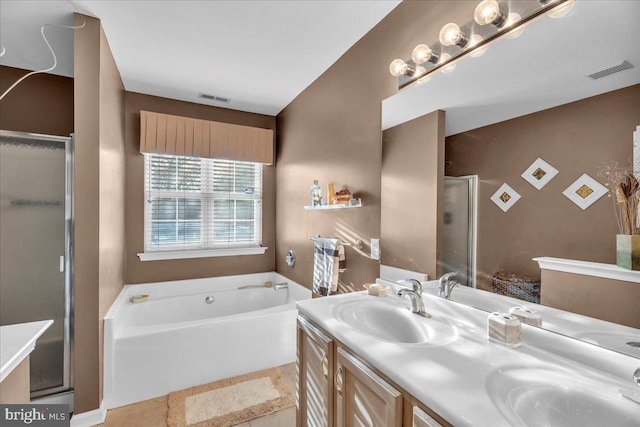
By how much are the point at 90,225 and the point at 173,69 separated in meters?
1.53

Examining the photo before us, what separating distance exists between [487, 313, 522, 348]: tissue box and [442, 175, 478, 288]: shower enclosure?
26 centimetres

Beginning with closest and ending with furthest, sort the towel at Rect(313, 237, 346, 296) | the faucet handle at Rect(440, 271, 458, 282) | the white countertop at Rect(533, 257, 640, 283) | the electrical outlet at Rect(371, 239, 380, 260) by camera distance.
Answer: the white countertop at Rect(533, 257, 640, 283)
the faucet handle at Rect(440, 271, 458, 282)
the electrical outlet at Rect(371, 239, 380, 260)
the towel at Rect(313, 237, 346, 296)

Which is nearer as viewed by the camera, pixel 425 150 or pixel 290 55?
pixel 425 150

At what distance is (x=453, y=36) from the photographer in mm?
1374

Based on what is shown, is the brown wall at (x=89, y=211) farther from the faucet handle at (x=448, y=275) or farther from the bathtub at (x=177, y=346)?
the faucet handle at (x=448, y=275)

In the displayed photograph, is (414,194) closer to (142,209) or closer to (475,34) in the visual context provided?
(475,34)

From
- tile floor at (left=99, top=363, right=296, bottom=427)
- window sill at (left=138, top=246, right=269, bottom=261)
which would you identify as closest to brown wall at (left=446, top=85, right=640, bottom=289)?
tile floor at (left=99, top=363, right=296, bottom=427)

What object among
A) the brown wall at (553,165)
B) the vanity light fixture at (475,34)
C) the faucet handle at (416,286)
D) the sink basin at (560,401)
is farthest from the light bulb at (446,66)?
the sink basin at (560,401)

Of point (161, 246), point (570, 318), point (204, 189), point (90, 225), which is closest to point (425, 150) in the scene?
point (570, 318)

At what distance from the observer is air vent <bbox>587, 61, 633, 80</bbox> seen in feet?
2.84

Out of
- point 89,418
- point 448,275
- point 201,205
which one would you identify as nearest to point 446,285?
point 448,275

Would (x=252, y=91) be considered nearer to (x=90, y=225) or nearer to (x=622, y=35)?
(x=90, y=225)

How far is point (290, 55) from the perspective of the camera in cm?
237

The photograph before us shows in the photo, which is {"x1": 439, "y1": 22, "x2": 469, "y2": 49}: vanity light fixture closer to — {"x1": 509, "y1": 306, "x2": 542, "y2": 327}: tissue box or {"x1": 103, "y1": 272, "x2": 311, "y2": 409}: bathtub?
{"x1": 509, "y1": 306, "x2": 542, "y2": 327}: tissue box
